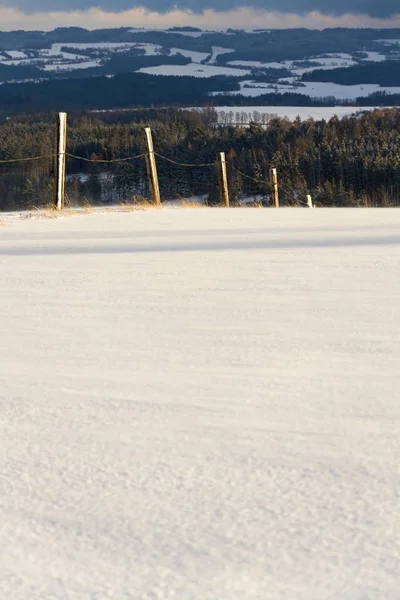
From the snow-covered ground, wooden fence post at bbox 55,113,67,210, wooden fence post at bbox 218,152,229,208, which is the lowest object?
the snow-covered ground

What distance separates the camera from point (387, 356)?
2.76m

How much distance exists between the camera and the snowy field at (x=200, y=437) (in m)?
1.51

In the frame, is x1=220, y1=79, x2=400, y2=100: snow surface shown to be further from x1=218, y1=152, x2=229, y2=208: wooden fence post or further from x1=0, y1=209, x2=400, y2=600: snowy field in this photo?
x1=0, y1=209, x2=400, y2=600: snowy field

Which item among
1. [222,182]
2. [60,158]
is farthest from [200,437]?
[222,182]

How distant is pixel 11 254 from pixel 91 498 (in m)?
3.83

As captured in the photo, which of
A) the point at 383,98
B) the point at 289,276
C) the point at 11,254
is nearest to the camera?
the point at 289,276

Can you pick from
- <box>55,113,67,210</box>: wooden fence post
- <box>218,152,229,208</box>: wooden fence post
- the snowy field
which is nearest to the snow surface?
<box>218,152,229,208</box>: wooden fence post

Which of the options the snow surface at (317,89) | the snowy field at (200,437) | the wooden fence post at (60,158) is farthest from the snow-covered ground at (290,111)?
the snowy field at (200,437)

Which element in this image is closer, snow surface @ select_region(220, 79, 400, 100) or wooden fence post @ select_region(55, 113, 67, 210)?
wooden fence post @ select_region(55, 113, 67, 210)

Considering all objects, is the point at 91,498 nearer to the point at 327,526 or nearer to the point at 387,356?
the point at 327,526

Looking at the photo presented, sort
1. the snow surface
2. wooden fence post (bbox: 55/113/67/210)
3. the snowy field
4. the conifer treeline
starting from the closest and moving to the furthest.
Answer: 1. the snowy field
2. wooden fence post (bbox: 55/113/67/210)
3. the conifer treeline
4. the snow surface

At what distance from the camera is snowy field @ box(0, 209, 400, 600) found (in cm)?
151

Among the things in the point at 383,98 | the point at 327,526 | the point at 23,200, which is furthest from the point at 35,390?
the point at 383,98

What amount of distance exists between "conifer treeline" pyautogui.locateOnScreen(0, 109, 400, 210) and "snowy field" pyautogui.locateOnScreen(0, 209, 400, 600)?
48.3m
